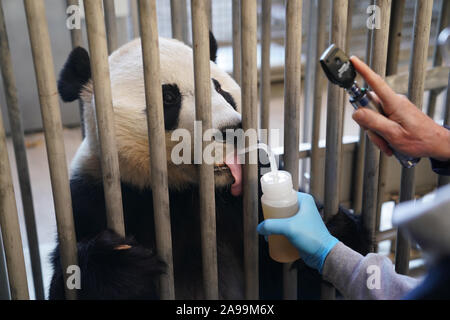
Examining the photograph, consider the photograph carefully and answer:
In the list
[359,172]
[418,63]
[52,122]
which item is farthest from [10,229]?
[359,172]

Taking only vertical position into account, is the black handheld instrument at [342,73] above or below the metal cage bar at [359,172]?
above

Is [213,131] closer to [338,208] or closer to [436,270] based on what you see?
[338,208]

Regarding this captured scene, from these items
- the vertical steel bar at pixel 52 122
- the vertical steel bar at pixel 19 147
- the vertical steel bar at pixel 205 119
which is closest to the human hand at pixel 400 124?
the vertical steel bar at pixel 205 119

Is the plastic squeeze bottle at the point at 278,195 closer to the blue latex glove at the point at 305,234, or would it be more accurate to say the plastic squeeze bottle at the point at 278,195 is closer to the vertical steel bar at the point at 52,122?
the blue latex glove at the point at 305,234

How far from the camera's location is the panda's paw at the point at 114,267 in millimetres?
924

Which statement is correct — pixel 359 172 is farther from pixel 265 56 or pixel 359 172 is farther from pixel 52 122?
pixel 52 122

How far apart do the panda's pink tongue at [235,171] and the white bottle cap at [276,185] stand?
6.4 inches

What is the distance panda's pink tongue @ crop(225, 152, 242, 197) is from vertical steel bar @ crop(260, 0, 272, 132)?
1.21 ft

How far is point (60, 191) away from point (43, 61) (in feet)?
0.76

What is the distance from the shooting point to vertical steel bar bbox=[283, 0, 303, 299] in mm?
925

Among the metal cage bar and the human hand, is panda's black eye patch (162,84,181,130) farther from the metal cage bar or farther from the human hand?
the metal cage bar

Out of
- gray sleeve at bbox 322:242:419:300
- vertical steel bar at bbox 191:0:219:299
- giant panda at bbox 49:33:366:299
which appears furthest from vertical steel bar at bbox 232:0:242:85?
gray sleeve at bbox 322:242:419:300
